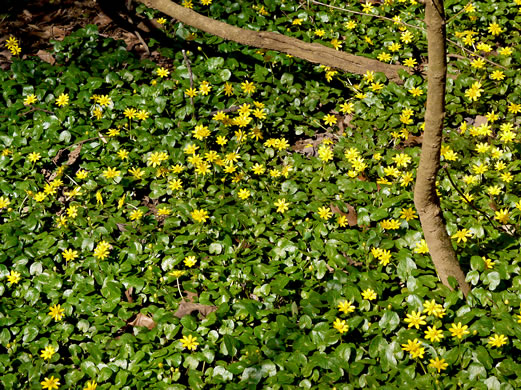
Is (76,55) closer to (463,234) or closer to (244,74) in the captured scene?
(244,74)

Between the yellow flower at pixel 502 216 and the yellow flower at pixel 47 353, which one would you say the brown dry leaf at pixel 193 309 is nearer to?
the yellow flower at pixel 47 353

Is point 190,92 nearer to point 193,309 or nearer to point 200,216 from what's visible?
point 200,216

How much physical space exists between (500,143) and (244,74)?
203 cm

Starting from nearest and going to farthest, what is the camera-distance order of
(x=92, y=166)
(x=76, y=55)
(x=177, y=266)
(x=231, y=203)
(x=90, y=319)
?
(x=90, y=319) → (x=177, y=266) → (x=231, y=203) → (x=92, y=166) → (x=76, y=55)

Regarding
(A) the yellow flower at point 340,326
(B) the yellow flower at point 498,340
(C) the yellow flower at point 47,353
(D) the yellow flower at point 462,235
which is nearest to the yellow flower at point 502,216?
(D) the yellow flower at point 462,235

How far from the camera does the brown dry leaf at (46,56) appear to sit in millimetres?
5102

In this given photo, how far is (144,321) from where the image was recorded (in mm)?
3336

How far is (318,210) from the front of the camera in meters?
3.67

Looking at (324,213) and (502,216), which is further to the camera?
(324,213)

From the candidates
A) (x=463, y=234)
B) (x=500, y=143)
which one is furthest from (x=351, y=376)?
(x=500, y=143)

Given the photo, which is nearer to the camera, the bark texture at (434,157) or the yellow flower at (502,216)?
the bark texture at (434,157)

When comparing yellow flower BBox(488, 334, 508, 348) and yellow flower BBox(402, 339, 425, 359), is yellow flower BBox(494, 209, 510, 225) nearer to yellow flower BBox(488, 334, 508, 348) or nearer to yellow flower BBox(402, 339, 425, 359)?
yellow flower BBox(488, 334, 508, 348)

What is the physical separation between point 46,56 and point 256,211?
8.89 feet

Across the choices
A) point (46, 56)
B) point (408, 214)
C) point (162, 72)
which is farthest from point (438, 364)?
point (46, 56)
